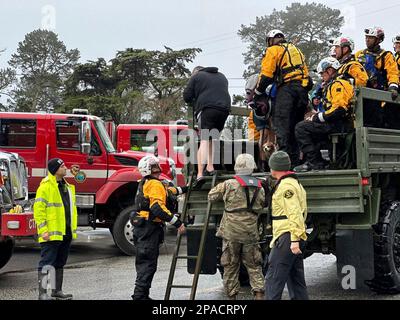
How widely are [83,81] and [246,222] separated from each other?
36.6 m

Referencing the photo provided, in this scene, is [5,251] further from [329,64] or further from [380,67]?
[380,67]

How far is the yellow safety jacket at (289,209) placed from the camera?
19.7 ft

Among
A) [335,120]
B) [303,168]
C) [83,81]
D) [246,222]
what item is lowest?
[246,222]

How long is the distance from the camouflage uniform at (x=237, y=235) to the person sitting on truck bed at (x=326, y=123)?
0.90m

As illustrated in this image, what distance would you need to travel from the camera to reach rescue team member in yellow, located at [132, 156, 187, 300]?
7332mm

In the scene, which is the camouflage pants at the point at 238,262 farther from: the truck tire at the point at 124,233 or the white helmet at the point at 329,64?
the truck tire at the point at 124,233

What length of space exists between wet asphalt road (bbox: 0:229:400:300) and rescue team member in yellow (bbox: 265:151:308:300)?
195 cm

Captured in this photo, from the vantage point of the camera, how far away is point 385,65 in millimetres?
9391

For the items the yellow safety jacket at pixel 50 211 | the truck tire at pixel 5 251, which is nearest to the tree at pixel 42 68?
the truck tire at pixel 5 251

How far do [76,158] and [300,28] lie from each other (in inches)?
1210

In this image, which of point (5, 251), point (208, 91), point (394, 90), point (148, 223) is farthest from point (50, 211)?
point (394, 90)

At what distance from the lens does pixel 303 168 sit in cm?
763
